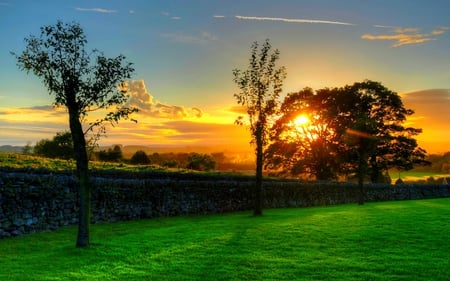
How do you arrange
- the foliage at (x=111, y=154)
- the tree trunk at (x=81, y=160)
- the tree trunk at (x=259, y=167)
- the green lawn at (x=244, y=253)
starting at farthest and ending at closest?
the foliage at (x=111, y=154) → the tree trunk at (x=259, y=167) → the tree trunk at (x=81, y=160) → the green lawn at (x=244, y=253)

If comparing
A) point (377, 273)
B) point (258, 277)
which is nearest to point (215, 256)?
point (258, 277)

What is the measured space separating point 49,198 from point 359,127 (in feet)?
94.2

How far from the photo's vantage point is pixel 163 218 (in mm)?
28125

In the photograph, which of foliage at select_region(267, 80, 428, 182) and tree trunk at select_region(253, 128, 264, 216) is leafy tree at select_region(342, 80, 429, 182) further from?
tree trunk at select_region(253, 128, 264, 216)

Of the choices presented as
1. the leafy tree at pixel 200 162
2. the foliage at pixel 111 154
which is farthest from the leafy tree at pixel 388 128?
the foliage at pixel 111 154

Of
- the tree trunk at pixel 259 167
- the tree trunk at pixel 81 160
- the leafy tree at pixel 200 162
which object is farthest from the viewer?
the leafy tree at pixel 200 162

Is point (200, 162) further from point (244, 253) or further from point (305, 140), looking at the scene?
point (244, 253)

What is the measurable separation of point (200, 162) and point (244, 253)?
54.9m

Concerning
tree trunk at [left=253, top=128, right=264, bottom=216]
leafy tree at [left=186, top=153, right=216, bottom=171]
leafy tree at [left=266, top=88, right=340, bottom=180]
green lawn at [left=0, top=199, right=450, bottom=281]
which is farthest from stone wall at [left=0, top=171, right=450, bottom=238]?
Answer: leafy tree at [left=186, top=153, right=216, bottom=171]

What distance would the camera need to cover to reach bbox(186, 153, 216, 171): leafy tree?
2670 inches

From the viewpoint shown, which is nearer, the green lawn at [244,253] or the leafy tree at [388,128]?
the green lawn at [244,253]

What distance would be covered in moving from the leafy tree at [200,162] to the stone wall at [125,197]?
24535 millimetres

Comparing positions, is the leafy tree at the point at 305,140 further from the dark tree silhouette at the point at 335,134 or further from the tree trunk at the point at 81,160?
the tree trunk at the point at 81,160

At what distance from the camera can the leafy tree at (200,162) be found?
67812 mm
